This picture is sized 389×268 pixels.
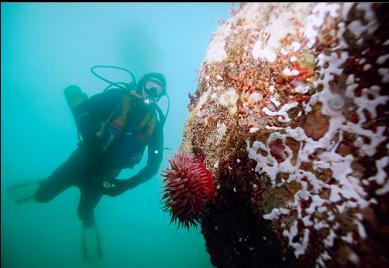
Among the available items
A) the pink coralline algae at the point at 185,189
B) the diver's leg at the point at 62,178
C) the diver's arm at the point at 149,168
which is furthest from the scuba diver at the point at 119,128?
the pink coralline algae at the point at 185,189

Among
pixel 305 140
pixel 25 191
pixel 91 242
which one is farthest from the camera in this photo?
pixel 91 242

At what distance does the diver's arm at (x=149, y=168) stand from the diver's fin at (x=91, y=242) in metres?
2.86

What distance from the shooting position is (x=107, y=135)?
7895 mm

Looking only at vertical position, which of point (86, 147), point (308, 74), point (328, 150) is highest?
point (86, 147)

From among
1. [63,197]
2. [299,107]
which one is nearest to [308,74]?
[299,107]

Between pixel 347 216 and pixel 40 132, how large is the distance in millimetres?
78079

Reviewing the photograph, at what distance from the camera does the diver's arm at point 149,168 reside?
7.97 m

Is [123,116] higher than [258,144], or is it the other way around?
[123,116]

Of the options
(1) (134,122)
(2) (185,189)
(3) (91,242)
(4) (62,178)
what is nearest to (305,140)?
(2) (185,189)

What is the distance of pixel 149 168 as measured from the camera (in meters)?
8.34

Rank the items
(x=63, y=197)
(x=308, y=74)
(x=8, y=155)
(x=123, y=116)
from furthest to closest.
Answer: (x=8, y=155) → (x=63, y=197) → (x=123, y=116) → (x=308, y=74)

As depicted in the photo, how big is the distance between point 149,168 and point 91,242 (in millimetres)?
29706

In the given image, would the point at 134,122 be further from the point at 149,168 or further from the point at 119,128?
the point at 149,168

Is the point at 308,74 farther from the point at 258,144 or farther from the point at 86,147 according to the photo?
the point at 86,147
